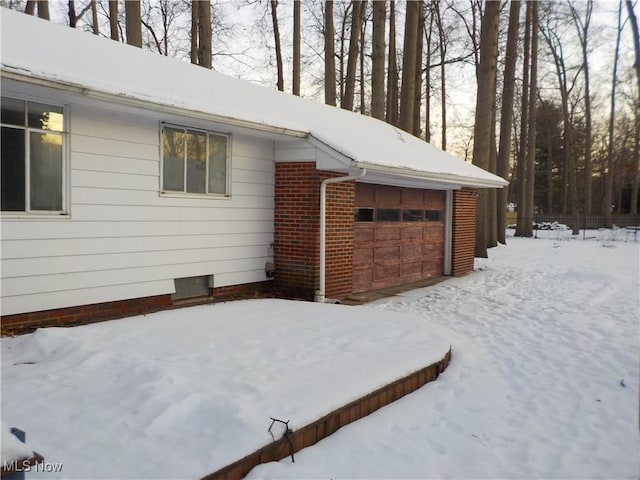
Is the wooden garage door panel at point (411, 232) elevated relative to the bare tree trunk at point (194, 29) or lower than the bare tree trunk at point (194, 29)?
lower

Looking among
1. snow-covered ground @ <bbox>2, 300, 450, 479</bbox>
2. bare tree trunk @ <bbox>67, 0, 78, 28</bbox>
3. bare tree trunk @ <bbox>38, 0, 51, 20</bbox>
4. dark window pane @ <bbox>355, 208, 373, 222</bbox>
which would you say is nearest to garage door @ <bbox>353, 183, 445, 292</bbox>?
dark window pane @ <bbox>355, 208, 373, 222</bbox>

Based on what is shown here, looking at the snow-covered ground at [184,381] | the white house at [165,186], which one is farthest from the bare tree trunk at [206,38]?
the snow-covered ground at [184,381]

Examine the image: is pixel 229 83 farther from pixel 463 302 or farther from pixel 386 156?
pixel 463 302

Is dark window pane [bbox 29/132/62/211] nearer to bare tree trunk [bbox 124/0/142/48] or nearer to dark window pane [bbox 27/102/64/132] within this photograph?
dark window pane [bbox 27/102/64/132]

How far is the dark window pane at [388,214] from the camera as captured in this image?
31.7ft

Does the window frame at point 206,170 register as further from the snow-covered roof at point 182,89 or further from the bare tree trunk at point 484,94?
the bare tree trunk at point 484,94

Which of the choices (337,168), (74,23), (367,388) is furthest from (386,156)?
(74,23)

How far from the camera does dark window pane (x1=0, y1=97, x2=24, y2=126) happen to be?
507cm

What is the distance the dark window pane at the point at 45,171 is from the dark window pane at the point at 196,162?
176 centimetres

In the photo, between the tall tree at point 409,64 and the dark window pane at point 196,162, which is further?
the tall tree at point 409,64

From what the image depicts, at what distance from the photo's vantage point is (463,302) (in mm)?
8711

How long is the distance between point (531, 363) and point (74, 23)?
17883mm

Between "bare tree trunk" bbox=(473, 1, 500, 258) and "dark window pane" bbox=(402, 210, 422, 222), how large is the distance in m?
4.69

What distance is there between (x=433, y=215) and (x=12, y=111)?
8722mm
